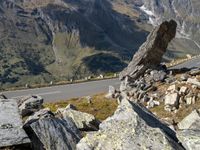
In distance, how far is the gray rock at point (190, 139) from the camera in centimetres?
948

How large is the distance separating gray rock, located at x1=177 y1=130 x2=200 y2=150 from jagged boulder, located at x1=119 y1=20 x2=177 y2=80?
27.6 meters

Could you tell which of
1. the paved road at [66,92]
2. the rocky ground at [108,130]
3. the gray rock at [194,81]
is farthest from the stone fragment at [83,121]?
the paved road at [66,92]

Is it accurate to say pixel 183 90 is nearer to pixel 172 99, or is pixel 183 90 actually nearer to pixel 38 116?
pixel 172 99

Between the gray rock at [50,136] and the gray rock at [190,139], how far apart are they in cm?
329

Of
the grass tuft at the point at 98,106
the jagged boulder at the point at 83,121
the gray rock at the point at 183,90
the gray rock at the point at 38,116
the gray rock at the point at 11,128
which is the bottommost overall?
the grass tuft at the point at 98,106

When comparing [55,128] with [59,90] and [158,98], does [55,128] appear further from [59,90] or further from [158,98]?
Answer: [59,90]

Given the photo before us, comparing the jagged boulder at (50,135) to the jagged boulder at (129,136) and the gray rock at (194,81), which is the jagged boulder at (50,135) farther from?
the gray rock at (194,81)

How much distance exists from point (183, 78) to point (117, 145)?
2419 centimetres

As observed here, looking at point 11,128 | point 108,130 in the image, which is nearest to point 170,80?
point 11,128

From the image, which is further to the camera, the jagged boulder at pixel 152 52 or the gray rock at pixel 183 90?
the jagged boulder at pixel 152 52

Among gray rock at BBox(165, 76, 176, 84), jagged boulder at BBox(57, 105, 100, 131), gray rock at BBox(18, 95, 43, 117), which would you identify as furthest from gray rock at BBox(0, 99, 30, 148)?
gray rock at BBox(165, 76, 176, 84)

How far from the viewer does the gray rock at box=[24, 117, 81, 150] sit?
11.8 metres

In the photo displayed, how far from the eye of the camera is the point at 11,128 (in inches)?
460

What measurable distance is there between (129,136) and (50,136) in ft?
9.94
